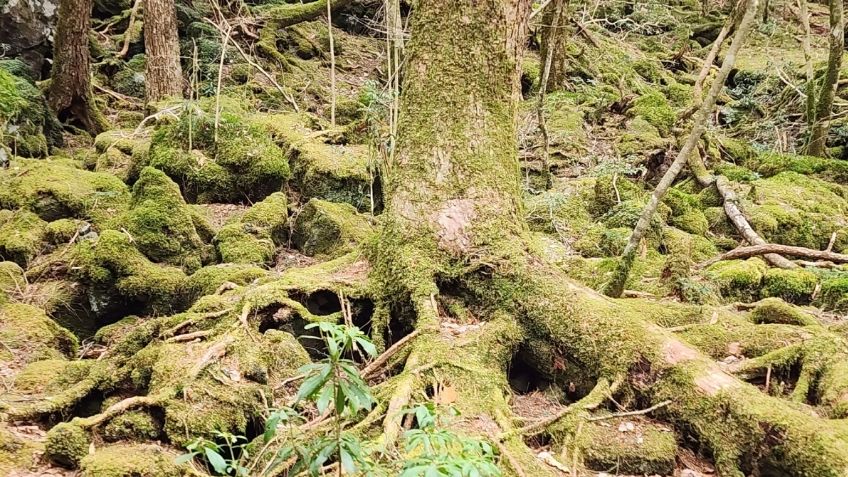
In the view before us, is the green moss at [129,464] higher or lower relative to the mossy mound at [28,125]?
lower

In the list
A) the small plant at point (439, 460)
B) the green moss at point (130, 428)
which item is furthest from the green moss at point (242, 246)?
the small plant at point (439, 460)

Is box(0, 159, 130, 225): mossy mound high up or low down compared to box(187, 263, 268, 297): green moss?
up

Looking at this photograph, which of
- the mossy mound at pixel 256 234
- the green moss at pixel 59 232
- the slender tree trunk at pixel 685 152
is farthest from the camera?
the green moss at pixel 59 232

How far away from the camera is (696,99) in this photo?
28.2 ft

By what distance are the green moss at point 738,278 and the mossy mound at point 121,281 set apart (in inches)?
194

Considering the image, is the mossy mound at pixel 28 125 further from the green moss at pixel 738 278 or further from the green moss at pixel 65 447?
the green moss at pixel 738 278

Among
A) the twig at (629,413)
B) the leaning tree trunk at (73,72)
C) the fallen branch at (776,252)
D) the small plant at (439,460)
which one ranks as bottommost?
the fallen branch at (776,252)

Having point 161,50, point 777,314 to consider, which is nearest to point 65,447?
point 777,314

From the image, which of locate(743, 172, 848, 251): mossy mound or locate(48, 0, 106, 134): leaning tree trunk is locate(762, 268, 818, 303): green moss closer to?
locate(743, 172, 848, 251): mossy mound

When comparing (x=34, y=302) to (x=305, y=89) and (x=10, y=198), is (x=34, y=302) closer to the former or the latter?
(x=10, y=198)

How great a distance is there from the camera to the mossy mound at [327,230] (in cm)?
639

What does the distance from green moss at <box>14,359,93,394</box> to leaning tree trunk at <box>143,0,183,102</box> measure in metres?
6.63

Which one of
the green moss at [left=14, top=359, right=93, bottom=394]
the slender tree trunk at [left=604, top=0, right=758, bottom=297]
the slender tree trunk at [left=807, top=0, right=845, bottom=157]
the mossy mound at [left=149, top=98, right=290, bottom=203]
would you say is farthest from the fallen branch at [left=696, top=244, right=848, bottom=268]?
the green moss at [left=14, top=359, right=93, bottom=394]

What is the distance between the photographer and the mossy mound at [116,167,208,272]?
19.7 feet
